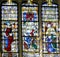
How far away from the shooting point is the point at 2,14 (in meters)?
11.5

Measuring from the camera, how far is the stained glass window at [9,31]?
11.4 metres

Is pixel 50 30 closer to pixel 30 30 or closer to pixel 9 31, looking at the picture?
pixel 30 30

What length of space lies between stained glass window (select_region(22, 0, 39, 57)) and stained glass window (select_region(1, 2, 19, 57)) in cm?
23

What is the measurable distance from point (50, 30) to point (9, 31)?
1170 mm

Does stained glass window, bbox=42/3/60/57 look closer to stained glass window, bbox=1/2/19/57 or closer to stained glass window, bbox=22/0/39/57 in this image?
stained glass window, bbox=22/0/39/57

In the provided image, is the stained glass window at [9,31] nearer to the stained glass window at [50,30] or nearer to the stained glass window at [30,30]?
the stained glass window at [30,30]

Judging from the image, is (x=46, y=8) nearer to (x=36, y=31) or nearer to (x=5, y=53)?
(x=36, y=31)

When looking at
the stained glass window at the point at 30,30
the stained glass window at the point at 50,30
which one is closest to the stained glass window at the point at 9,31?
the stained glass window at the point at 30,30

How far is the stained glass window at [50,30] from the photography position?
11422 mm

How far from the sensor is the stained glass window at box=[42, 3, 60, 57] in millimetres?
11422

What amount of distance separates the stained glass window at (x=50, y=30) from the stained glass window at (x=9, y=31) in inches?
31.4

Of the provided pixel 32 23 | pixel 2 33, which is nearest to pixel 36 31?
pixel 32 23

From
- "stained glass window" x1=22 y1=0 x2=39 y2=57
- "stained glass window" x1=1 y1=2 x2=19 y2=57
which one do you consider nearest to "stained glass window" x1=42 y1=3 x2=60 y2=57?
"stained glass window" x1=22 y1=0 x2=39 y2=57

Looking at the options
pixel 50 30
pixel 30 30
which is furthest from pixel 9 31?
pixel 50 30
